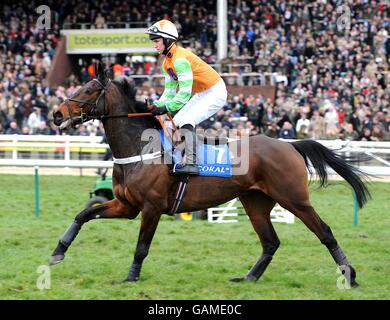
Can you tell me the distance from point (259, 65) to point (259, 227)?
1489cm

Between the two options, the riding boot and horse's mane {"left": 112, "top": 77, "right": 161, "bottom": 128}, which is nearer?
the riding boot

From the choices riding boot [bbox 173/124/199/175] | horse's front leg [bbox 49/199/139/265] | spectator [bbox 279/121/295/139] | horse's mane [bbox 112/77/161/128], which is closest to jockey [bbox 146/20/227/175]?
riding boot [bbox 173/124/199/175]

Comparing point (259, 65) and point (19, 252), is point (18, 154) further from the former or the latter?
point (19, 252)

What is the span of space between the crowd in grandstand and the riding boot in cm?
934

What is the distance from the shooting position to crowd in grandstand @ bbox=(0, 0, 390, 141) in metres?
18.2

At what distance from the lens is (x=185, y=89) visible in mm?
7211

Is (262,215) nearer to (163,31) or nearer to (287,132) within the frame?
(163,31)

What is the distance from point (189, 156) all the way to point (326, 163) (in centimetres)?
140

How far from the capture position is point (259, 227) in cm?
769

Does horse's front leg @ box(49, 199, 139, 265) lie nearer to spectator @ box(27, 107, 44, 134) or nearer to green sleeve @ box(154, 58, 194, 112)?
green sleeve @ box(154, 58, 194, 112)

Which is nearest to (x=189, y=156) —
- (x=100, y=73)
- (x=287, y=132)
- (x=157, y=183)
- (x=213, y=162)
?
(x=213, y=162)

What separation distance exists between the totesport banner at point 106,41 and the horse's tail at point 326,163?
1774 centimetres

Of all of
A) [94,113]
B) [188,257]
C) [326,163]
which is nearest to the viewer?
[94,113]
